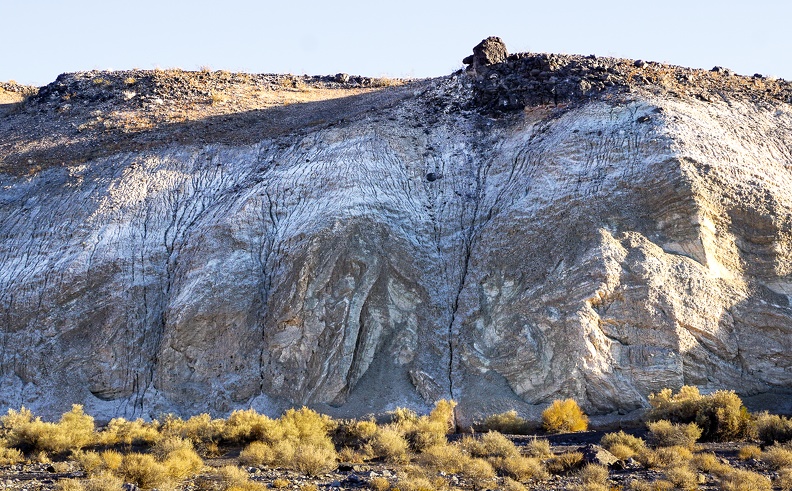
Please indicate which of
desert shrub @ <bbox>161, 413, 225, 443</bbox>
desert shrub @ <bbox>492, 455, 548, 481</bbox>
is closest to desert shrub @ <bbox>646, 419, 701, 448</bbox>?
desert shrub @ <bbox>492, 455, 548, 481</bbox>

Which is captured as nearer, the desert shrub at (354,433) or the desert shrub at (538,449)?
the desert shrub at (538,449)

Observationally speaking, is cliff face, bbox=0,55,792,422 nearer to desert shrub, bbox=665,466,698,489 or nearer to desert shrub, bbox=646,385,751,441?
desert shrub, bbox=646,385,751,441

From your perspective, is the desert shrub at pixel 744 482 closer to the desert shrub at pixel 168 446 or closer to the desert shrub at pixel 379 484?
the desert shrub at pixel 379 484

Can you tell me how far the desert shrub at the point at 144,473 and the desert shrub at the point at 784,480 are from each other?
10.2 meters

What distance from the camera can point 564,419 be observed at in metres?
20.7

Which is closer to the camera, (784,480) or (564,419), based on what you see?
(784,480)

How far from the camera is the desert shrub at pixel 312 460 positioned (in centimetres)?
1723

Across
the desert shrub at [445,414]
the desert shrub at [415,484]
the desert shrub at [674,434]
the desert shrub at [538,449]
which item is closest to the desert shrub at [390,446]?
the desert shrub at [445,414]

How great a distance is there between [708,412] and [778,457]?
9.06 ft

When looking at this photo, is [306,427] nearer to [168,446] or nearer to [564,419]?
[168,446]

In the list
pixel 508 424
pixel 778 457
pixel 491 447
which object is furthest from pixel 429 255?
pixel 778 457

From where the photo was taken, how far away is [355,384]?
23.6m

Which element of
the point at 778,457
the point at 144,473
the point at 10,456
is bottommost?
the point at 778,457

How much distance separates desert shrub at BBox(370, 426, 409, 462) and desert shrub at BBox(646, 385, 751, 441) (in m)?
5.38
